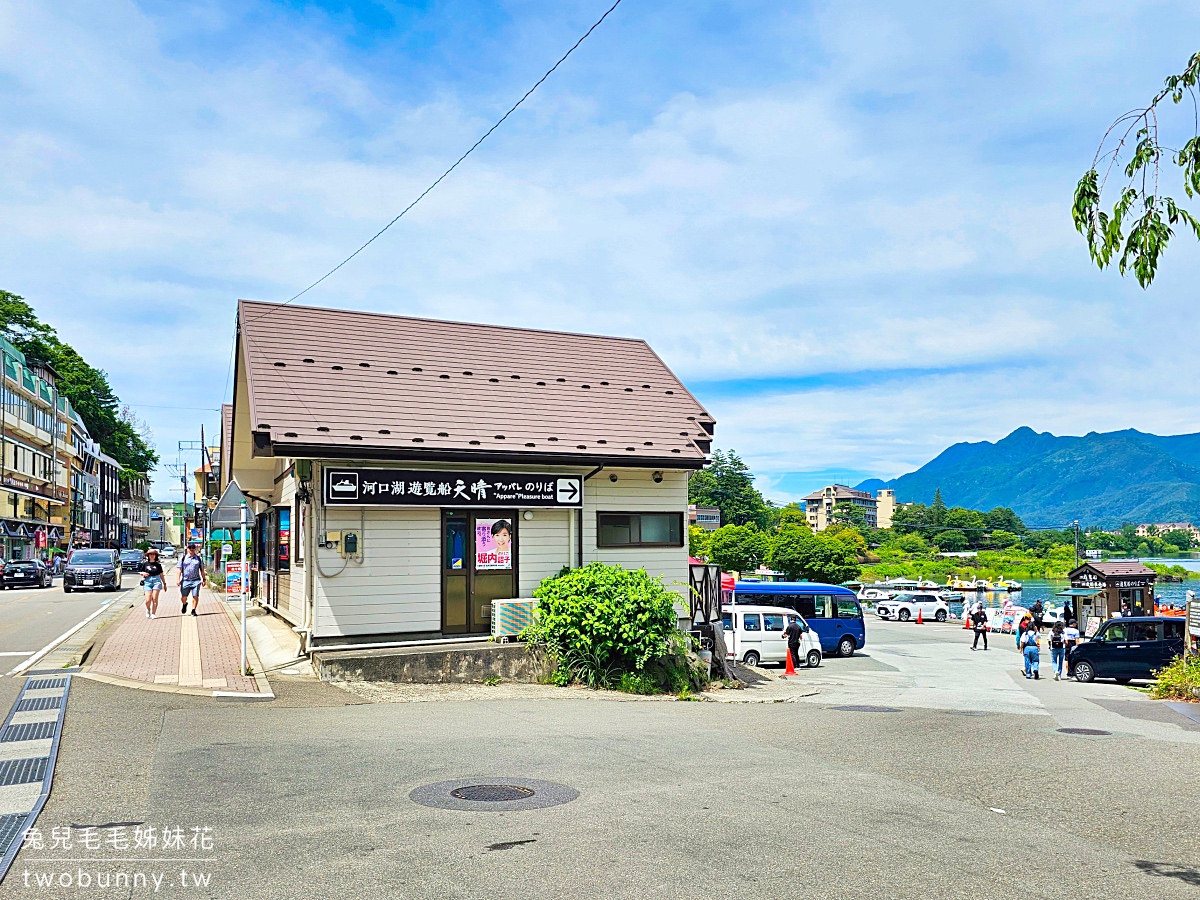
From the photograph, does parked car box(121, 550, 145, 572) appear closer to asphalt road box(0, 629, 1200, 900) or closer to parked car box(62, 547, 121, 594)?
parked car box(62, 547, 121, 594)

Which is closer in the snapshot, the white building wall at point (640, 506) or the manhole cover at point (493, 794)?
the manhole cover at point (493, 794)

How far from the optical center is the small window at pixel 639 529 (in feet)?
58.2

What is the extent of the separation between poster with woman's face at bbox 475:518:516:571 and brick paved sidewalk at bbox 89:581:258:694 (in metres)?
4.25

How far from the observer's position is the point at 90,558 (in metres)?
39.5

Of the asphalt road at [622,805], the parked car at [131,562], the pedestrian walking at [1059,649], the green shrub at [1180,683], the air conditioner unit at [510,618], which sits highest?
the parked car at [131,562]

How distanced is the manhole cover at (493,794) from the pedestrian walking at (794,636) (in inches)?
831

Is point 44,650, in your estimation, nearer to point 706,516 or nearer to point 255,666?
point 255,666

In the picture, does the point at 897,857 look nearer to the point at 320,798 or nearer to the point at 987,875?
the point at 987,875

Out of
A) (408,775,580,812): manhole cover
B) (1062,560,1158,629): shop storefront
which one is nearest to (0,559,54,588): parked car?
(408,775,580,812): manhole cover

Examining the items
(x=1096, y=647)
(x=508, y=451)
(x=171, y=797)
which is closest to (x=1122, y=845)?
(x=171, y=797)

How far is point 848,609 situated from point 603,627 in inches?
831

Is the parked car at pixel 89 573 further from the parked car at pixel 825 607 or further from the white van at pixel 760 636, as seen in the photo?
the white van at pixel 760 636

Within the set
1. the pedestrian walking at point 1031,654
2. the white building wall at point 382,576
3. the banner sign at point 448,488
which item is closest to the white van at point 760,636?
the pedestrian walking at point 1031,654

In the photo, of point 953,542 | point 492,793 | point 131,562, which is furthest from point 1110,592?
point 953,542
